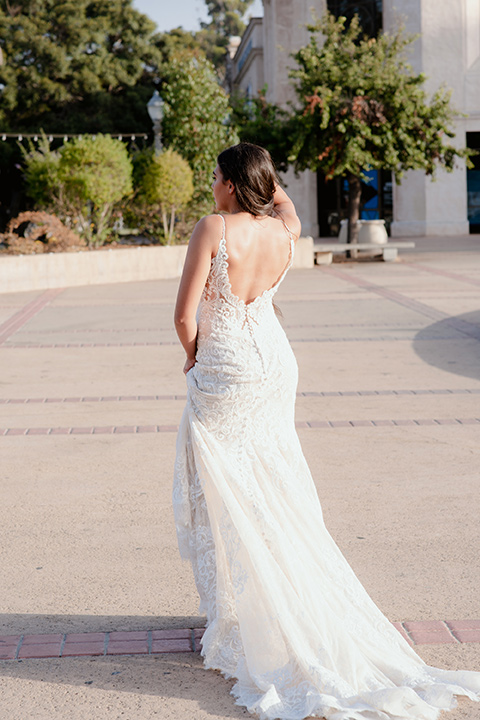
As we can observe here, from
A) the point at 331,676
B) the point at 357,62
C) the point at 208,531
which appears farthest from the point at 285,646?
the point at 357,62

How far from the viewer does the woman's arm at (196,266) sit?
2.99m

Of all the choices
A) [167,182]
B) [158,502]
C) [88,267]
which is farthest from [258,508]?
[167,182]

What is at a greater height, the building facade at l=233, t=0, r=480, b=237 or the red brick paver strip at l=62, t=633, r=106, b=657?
the building facade at l=233, t=0, r=480, b=237

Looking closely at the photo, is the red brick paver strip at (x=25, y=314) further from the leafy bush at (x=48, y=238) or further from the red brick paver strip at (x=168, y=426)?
the red brick paver strip at (x=168, y=426)

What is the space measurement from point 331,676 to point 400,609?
0.78 metres

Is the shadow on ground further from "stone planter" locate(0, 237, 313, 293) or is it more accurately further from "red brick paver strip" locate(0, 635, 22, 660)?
"stone planter" locate(0, 237, 313, 293)

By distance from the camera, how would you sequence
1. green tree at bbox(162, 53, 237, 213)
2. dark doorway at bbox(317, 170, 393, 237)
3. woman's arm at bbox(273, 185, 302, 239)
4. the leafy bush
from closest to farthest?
woman's arm at bbox(273, 185, 302, 239) → the leafy bush → green tree at bbox(162, 53, 237, 213) → dark doorway at bbox(317, 170, 393, 237)

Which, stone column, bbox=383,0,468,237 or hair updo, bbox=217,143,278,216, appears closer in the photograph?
hair updo, bbox=217,143,278,216

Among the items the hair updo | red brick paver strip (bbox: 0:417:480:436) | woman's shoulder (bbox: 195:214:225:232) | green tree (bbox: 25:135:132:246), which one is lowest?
red brick paver strip (bbox: 0:417:480:436)

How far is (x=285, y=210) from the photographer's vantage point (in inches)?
130

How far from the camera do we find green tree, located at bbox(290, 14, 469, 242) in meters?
21.4

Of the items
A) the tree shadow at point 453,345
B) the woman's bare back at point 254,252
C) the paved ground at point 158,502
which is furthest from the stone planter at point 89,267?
the woman's bare back at point 254,252

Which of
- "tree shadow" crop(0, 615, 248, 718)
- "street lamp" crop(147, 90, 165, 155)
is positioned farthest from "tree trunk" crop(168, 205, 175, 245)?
"tree shadow" crop(0, 615, 248, 718)

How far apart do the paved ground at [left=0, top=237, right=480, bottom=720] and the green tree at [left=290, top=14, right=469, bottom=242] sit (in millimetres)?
11749
